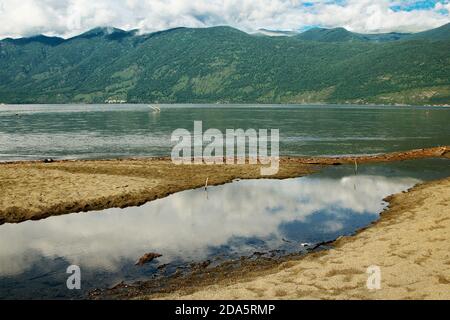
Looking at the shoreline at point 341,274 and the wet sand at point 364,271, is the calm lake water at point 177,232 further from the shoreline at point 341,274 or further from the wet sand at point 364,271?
the wet sand at point 364,271

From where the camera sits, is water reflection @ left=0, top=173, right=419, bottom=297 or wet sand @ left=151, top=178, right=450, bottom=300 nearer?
wet sand @ left=151, top=178, right=450, bottom=300

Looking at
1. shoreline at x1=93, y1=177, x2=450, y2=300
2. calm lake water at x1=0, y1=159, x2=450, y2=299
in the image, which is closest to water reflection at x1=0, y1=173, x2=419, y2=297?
calm lake water at x1=0, y1=159, x2=450, y2=299

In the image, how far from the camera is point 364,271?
1903cm

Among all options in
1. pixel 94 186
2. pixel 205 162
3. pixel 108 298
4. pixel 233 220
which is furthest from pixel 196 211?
pixel 205 162

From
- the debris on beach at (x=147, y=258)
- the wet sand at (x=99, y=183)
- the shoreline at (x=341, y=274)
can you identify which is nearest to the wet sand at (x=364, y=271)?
the shoreline at (x=341, y=274)

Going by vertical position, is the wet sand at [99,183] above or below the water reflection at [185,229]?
above

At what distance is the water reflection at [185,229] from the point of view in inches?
963

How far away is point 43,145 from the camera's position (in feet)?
286

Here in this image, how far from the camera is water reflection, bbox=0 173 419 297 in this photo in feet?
80.3

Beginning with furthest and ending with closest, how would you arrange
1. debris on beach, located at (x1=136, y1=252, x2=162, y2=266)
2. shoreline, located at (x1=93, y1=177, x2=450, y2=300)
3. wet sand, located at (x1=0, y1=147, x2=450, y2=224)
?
wet sand, located at (x1=0, y1=147, x2=450, y2=224), debris on beach, located at (x1=136, y1=252, x2=162, y2=266), shoreline, located at (x1=93, y1=177, x2=450, y2=300)

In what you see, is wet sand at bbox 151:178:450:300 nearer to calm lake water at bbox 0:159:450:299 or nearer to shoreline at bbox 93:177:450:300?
shoreline at bbox 93:177:450:300

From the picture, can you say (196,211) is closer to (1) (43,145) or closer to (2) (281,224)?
(2) (281,224)

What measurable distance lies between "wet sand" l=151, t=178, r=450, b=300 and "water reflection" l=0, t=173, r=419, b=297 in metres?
4.08

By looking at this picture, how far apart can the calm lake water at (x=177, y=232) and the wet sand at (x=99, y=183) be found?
5.88 ft
